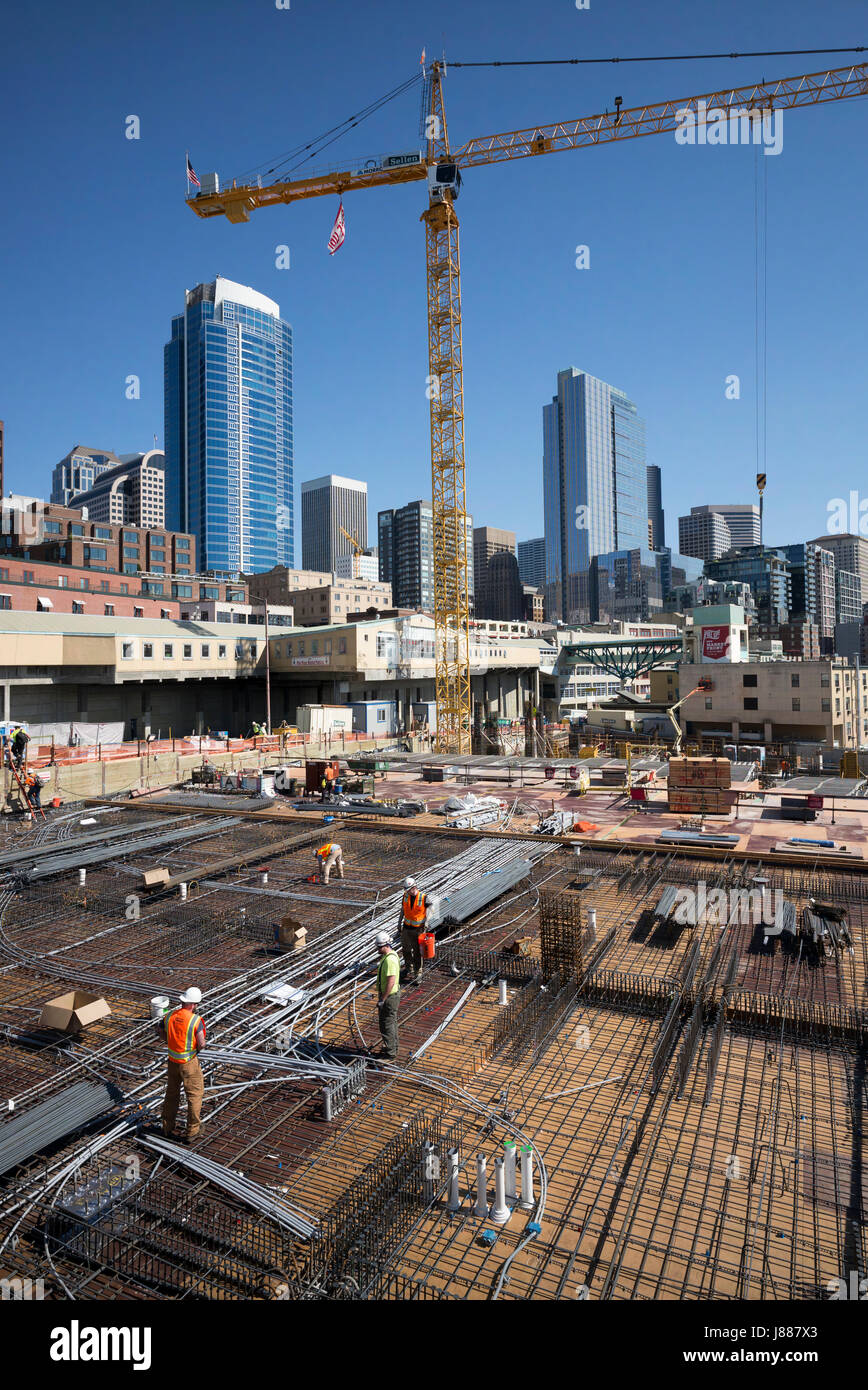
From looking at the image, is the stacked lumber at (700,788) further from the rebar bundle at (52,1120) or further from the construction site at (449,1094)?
the rebar bundle at (52,1120)

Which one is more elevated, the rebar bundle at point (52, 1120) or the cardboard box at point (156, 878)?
the cardboard box at point (156, 878)

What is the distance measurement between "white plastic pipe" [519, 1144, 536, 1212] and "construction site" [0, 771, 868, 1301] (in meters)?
0.03

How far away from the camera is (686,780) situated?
76.5 feet

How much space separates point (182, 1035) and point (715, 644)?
78959 millimetres

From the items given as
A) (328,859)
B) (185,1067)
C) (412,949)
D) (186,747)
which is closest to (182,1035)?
(185,1067)

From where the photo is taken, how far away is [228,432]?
165 m

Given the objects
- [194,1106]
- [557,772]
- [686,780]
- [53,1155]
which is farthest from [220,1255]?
[557,772]

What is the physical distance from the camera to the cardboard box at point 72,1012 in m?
8.55

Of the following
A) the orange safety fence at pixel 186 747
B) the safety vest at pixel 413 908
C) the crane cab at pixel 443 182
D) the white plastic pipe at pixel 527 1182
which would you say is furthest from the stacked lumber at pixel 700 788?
the crane cab at pixel 443 182

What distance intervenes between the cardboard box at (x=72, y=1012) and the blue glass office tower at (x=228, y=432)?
6318 inches

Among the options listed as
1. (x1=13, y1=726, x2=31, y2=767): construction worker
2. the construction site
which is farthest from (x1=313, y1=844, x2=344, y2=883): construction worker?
(x1=13, y1=726, x2=31, y2=767): construction worker

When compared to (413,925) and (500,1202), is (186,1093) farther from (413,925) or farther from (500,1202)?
(413,925)
